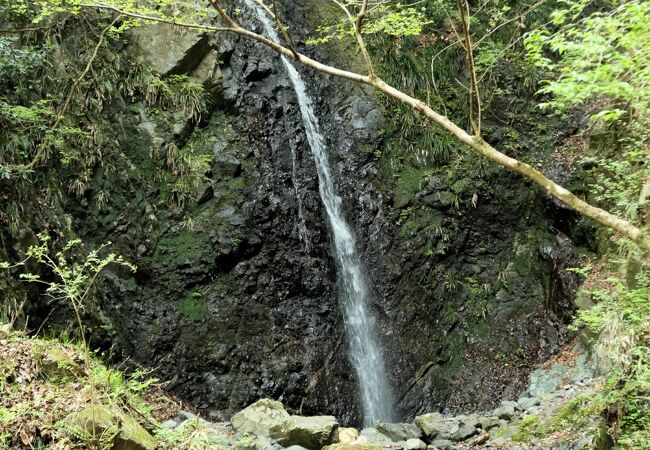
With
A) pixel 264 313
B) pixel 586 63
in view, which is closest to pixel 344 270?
pixel 264 313

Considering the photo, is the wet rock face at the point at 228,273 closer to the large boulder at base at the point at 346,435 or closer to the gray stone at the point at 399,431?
the gray stone at the point at 399,431

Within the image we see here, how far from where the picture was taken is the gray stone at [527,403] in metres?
6.73

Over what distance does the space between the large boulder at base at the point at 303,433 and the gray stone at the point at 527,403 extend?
9.52 ft

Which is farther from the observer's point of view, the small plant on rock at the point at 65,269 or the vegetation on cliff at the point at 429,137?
the small plant on rock at the point at 65,269

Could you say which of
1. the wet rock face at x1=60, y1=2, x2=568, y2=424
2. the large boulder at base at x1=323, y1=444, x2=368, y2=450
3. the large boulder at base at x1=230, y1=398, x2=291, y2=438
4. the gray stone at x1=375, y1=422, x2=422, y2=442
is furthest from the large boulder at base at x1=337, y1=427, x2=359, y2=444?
the wet rock face at x1=60, y1=2, x2=568, y2=424

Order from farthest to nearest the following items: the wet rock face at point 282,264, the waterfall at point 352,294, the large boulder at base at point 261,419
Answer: the waterfall at point 352,294
the wet rock face at point 282,264
the large boulder at base at point 261,419

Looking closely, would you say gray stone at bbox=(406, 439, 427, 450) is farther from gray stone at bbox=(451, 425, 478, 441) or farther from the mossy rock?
the mossy rock

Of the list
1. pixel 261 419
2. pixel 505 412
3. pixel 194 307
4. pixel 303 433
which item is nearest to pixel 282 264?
pixel 194 307

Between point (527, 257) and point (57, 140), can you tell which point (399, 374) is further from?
point (57, 140)

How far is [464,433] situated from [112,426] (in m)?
4.58

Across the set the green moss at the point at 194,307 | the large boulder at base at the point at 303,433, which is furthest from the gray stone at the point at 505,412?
the green moss at the point at 194,307

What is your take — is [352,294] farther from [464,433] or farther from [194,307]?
[464,433]

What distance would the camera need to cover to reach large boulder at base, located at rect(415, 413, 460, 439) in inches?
255

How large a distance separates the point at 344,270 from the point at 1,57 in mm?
5840
